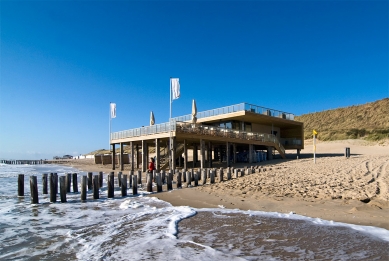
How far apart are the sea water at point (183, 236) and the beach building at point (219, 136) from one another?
12.1 metres

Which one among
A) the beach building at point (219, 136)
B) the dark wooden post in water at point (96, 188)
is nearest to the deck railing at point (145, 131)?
the beach building at point (219, 136)

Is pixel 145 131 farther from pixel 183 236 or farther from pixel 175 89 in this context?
pixel 183 236

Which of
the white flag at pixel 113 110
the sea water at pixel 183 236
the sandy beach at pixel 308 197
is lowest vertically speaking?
the sea water at pixel 183 236

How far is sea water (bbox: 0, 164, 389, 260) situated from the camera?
6.02 metres

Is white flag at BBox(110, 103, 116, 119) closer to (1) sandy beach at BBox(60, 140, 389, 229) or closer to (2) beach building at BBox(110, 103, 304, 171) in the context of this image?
(2) beach building at BBox(110, 103, 304, 171)

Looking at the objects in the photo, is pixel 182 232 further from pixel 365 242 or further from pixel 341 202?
pixel 341 202

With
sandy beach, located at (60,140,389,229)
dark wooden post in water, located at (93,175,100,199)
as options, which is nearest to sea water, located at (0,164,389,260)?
sandy beach, located at (60,140,389,229)

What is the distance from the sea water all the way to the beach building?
12.1m

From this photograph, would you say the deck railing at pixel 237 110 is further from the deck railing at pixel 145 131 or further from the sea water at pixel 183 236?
the sea water at pixel 183 236

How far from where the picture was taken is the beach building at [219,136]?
22594 millimetres

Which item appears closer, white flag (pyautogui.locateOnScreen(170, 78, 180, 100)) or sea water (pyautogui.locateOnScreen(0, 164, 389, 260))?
sea water (pyautogui.locateOnScreen(0, 164, 389, 260))

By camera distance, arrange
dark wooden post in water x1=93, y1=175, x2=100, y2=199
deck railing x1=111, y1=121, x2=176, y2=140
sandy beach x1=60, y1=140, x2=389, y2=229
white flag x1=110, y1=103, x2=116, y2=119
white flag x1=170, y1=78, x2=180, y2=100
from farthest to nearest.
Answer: white flag x1=110, y1=103, x2=116, y2=119
white flag x1=170, y1=78, x2=180, y2=100
deck railing x1=111, y1=121, x2=176, y2=140
dark wooden post in water x1=93, y1=175, x2=100, y2=199
sandy beach x1=60, y1=140, x2=389, y2=229

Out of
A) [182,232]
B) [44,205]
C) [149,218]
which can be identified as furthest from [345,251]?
[44,205]

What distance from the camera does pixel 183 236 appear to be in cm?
733
